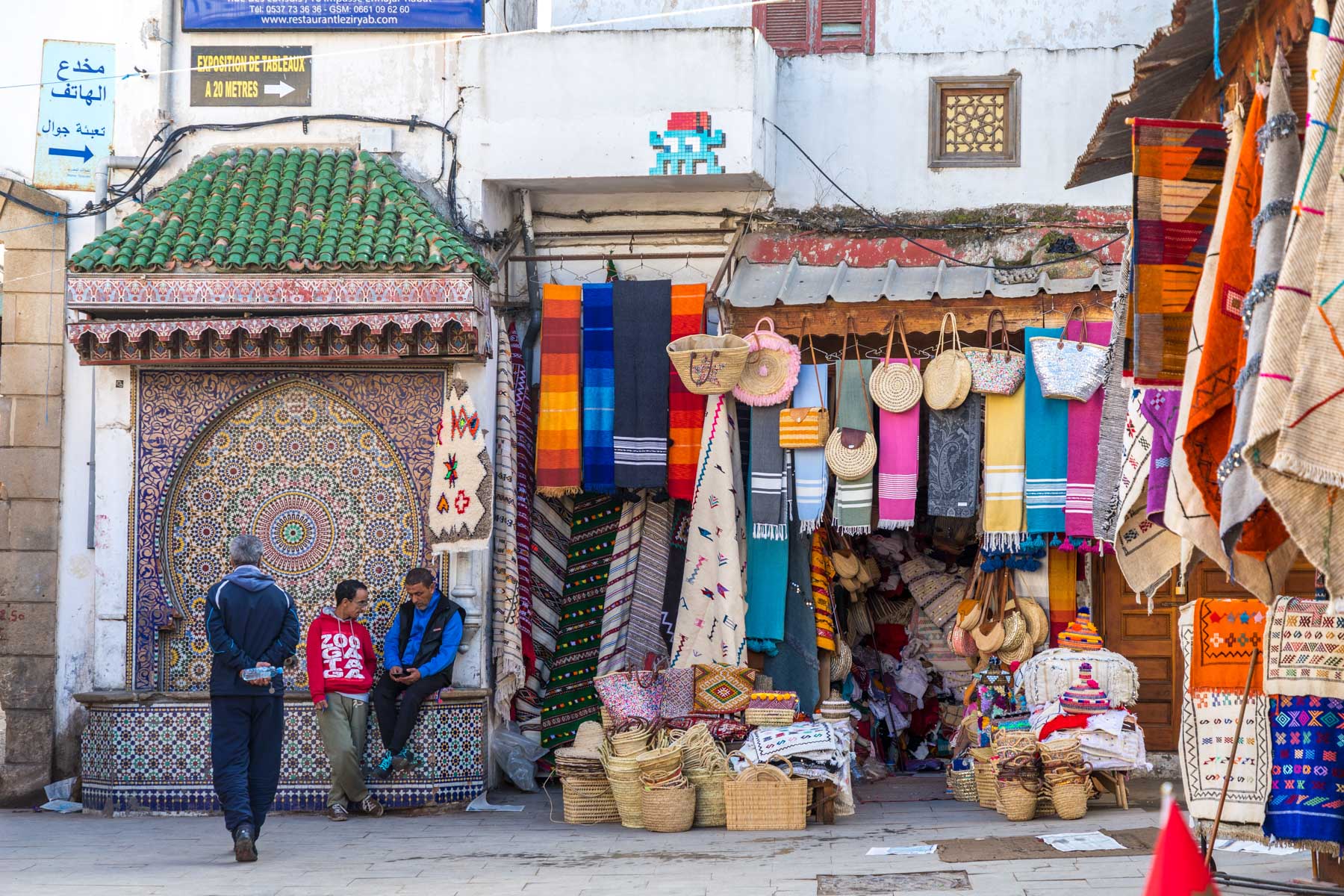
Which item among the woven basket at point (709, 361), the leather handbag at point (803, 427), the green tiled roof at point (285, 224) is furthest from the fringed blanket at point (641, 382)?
the green tiled roof at point (285, 224)

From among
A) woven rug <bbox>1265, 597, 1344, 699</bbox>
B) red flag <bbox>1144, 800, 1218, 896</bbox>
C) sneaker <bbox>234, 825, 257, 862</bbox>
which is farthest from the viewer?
sneaker <bbox>234, 825, 257, 862</bbox>

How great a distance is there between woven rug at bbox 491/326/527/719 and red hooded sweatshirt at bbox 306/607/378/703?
898mm

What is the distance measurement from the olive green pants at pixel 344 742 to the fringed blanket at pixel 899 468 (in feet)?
11.1

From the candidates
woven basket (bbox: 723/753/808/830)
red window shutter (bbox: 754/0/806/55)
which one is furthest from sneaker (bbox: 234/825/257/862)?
red window shutter (bbox: 754/0/806/55)

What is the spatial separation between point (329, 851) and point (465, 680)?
1.87 meters

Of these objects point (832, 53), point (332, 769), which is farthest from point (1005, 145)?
point (332, 769)

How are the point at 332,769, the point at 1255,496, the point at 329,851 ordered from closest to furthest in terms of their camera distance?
the point at 1255,496, the point at 329,851, the point at 332,769

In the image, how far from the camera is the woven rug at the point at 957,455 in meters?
9.61

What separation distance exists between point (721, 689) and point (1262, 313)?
5974 millimetres

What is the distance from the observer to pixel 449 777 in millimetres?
9422

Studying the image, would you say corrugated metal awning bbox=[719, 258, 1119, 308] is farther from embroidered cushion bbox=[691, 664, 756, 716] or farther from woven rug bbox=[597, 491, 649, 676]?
embroidered cushion bbox=[691, 664, 756, 716]

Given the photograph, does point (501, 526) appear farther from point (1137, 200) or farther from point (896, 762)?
point (1137, 200)

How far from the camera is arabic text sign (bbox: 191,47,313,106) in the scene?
10.1 meters

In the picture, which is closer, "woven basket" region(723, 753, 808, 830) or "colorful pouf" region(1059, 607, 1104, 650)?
"woven basket" region(723, 753, 808, 830)
